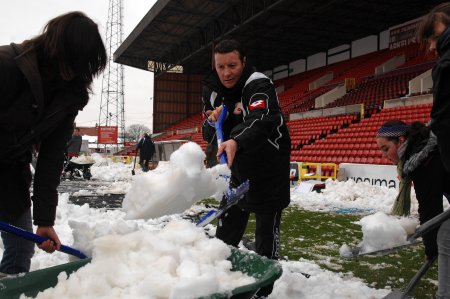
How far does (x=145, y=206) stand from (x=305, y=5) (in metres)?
17.8

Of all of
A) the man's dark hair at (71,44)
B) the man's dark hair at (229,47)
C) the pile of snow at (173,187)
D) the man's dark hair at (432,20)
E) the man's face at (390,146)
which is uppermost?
the man's dark hair at (432,20)

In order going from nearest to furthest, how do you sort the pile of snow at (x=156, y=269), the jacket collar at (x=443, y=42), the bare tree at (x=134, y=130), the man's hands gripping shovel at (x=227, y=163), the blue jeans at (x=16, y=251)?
the pile of snow at (x=156, y=269)
the jacket collar at (x=443, y=42)
the man's hands gripping shovel at (x=227, y=163)
the blue jeans at (x=16, y=251)
the bare tree at (x=134, y=130)

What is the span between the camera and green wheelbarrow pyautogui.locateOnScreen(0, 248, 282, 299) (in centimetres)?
154

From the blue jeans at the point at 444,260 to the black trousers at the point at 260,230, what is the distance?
→ 0.92m

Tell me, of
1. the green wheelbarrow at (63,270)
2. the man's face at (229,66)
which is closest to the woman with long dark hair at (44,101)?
the green wheelbarrow at (63,270)

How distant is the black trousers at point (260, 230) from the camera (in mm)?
2578

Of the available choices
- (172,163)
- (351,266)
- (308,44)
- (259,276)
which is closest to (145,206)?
(172,163)

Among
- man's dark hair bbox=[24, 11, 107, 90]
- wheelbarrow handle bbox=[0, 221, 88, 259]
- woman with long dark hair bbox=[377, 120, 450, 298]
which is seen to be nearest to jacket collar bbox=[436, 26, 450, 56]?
woman with long dark hair bbox=[377, 120, 450, 298]

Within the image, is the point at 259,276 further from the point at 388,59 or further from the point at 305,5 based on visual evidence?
the point at 388,59

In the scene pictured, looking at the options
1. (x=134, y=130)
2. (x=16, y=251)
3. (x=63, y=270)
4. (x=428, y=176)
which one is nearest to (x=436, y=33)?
(x=428, y=176)

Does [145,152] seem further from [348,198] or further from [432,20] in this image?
[432,20]

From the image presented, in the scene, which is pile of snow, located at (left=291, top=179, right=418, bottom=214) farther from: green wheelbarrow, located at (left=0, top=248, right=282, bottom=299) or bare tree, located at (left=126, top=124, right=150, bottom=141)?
bare tree, located at (left=126, top=124, right=150, bottom=141)

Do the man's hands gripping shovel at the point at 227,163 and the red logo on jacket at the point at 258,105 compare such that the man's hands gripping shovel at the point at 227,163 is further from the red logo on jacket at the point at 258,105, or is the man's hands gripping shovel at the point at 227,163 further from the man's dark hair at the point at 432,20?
the man's dark hair at the point at 432,20

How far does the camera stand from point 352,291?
2.88 metres
